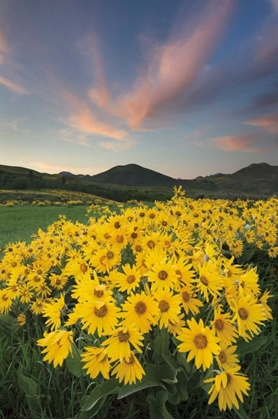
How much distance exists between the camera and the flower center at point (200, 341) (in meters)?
1.17

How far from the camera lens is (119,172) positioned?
424ft

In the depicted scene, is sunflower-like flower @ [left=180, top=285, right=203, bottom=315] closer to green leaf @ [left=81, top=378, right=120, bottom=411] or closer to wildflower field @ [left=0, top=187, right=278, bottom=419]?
wildflower field @ [left=0, top=187, right=278, bottom=419]

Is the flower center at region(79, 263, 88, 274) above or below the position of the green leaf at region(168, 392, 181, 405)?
above

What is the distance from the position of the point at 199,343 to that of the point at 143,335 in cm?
44

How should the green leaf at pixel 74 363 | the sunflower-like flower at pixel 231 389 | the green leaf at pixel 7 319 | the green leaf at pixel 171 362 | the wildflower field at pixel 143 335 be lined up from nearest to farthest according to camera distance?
the sunflower-like flower at pixel 231 389 → the wildflower field at pixel 143 335 → the green leaf at pixel 171 362 → the green leaf at pixel 74 363 → the green leaf at pixel 7 319

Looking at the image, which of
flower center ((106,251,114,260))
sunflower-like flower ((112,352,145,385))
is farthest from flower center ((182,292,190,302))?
flower center ((106,251,114,260))

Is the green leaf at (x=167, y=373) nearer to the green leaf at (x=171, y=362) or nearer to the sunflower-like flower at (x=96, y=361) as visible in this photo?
the green leaf at (x=171, y=362)

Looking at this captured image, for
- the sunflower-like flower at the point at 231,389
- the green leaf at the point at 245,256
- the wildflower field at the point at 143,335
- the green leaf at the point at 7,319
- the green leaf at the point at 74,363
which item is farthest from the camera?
the green leaf at the point at 245,256

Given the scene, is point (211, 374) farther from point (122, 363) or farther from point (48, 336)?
point (48, 336)

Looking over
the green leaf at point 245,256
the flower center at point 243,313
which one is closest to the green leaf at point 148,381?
the flower center at point 243,313

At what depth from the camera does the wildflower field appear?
1.23 meters

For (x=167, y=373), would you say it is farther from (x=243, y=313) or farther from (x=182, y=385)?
(x=243, y=313)

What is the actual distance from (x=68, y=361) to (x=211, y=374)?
66cm

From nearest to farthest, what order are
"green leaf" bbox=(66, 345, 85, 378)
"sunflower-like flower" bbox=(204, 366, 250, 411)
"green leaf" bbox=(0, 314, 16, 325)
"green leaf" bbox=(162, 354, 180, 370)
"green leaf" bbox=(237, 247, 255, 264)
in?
1. "sunflower-like flower" bbox=(204, 366, 250, 411)
2. "green leaf" bbox=(162, 354, 180, 370)
3. "green leaf" bbox=(66, 345, 85, 378)
4. "green leaf" bbox=(0, 314, 16, 325)
5. "green leaf" bbox=(237, 247, 255, 264)
